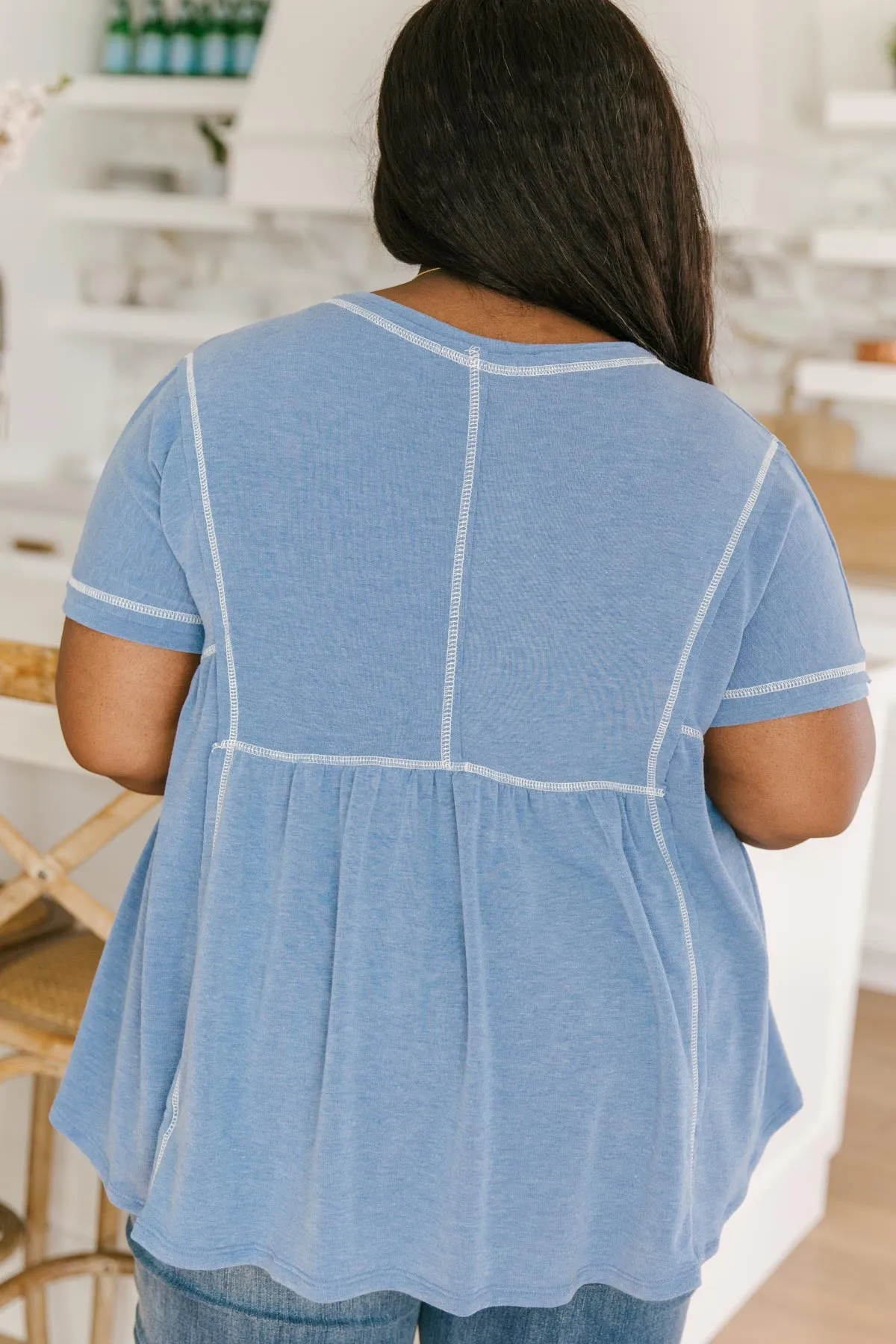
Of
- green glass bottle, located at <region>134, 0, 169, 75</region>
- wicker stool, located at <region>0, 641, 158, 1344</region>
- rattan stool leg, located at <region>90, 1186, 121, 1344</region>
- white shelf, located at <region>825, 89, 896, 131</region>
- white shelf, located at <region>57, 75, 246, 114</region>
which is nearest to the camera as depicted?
wicker stool, located at <region>0, 641, 158, 1344</region>

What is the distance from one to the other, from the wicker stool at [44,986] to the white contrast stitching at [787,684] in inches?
21.6

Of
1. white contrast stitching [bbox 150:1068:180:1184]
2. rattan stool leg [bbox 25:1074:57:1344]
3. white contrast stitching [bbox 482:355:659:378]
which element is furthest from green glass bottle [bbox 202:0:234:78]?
white contrast stitching [bbox 150:1068:180:1184]


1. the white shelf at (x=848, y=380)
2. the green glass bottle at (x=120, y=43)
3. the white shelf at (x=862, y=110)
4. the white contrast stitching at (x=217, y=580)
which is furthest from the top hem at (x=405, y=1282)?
the green glass bottle at (x=120, y=43)

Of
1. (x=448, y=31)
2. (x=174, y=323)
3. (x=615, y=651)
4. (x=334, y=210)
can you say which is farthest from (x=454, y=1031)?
(x=174, y=323)

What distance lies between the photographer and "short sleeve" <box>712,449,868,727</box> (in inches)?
35.3

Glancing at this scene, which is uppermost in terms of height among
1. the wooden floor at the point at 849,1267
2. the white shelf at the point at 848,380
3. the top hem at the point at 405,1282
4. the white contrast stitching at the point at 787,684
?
the white contrast stitching at the point at 787,684

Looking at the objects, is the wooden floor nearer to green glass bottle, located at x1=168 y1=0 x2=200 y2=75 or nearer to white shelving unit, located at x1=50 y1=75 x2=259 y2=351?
white shelving unit, located at x1=50 y1=75 x2=259 y2=351

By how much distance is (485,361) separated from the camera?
88cm

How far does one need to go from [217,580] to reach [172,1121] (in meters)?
0.34

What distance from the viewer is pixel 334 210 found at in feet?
13.5

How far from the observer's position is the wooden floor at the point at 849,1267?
85.9 inches

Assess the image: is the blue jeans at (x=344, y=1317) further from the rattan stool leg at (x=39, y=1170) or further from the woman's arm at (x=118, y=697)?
the rattan stool leg at (x=39, y=1170)

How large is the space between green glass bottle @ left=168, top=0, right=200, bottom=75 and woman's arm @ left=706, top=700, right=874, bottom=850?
4.01 metres

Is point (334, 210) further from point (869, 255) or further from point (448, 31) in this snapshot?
point (448, 31)
